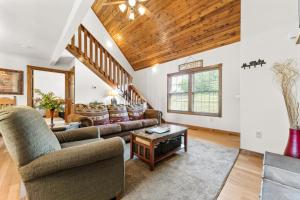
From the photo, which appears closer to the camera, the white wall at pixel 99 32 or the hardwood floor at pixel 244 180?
the hardwood floor at pixel 244 180

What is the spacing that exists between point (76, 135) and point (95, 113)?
1114mm

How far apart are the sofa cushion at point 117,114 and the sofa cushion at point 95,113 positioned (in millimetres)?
160

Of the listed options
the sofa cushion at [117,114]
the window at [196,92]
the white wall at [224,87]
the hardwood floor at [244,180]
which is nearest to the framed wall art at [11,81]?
the sofa cushion at [117,114]

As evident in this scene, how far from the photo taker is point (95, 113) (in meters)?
3.14

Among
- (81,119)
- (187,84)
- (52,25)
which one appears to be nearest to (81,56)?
(52,25)

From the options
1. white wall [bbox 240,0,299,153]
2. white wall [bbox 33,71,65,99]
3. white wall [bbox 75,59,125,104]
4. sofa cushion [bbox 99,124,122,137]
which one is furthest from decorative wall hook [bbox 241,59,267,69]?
white wall [bbox 33,71,65,99]

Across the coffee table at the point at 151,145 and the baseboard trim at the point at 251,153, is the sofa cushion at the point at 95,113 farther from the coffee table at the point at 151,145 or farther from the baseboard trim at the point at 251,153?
the baseboard trim at the point at 251,153

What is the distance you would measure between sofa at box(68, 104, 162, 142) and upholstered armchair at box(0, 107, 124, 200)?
156 centimetres

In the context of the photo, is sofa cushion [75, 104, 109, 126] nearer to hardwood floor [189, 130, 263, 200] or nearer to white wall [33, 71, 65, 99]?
hardwood floor [189, 130, 263, 200]

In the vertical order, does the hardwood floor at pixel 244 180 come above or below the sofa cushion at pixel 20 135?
below

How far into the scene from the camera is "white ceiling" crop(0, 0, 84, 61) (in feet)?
6.63

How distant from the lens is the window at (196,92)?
14.5 feet

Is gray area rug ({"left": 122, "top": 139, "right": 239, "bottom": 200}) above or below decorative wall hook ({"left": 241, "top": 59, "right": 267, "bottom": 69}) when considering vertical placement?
below

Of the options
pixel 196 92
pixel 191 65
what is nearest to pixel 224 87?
pixel 196 92
